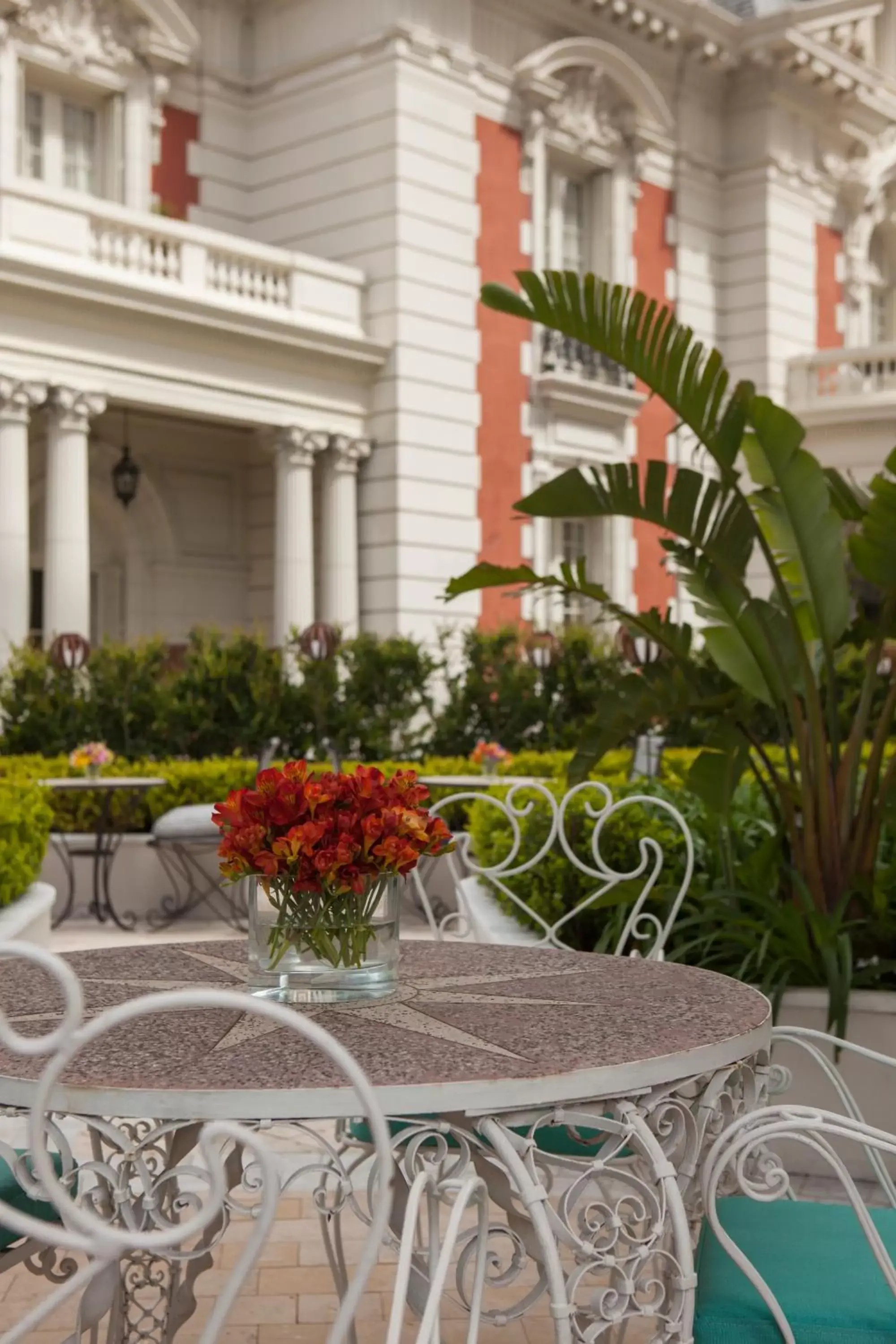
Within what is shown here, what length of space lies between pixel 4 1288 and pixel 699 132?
20234 millimetres

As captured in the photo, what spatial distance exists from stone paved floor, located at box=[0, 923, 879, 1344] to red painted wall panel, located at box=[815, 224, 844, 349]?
20.2 meters

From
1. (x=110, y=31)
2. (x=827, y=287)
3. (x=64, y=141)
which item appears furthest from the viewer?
(x=827, y=287)

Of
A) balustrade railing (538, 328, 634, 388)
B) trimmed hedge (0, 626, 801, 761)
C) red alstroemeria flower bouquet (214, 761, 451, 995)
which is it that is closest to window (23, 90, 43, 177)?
balustrade railing (538, 328, 634, 388)

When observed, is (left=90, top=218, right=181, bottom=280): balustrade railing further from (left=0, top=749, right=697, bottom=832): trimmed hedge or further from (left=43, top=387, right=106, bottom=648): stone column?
(left=0, top=749, right=697, bottom=832): trimmed hedge

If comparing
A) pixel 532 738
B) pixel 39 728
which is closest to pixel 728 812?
pixel 39 728

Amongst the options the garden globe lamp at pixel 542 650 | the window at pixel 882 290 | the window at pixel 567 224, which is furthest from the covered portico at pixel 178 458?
the window at pixel 882 290

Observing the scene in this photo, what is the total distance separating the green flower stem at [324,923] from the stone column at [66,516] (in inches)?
482

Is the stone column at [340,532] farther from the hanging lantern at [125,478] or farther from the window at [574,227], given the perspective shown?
the window at [574,227]

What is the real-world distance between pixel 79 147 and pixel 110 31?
1303 millimetres

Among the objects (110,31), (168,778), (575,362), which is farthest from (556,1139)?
(575,362)

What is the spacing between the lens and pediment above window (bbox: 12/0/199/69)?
16703mm

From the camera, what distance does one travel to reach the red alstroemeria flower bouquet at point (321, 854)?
2994 millimetres

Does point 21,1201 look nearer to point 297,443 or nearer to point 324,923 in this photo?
point 324,923

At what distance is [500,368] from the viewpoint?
18.7 metres
